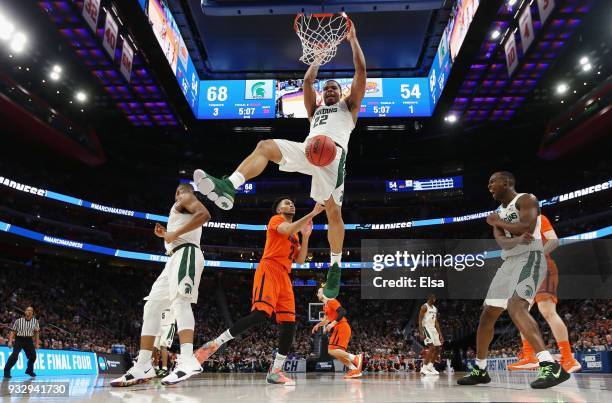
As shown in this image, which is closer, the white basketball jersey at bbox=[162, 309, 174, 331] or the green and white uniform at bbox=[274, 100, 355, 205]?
the green and white uniform at bbox=[274, 100, 355, 205]

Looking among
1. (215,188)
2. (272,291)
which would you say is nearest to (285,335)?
(272,291)

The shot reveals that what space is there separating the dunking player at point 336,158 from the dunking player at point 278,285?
770 mm

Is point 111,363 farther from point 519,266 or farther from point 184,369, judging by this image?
point 519,266

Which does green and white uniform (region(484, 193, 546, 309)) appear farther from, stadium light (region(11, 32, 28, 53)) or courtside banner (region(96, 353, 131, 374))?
stadium light (region(11, 32, 28, 53))

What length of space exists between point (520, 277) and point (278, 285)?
278cm

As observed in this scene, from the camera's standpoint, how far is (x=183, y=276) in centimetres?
477

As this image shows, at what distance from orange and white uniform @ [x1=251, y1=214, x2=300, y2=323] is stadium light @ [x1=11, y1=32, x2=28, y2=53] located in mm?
15999

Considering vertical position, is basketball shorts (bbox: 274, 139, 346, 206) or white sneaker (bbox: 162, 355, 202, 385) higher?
basketball shorts (bbox: 274, 139, 346, 206)

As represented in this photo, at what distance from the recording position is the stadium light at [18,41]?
17.3 metres

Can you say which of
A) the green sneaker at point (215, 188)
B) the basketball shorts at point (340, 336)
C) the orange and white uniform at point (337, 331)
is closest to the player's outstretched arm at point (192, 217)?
the green sneaker at point (215, 188)

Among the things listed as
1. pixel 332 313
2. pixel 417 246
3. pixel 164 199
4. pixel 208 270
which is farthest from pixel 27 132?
pixel 417 246

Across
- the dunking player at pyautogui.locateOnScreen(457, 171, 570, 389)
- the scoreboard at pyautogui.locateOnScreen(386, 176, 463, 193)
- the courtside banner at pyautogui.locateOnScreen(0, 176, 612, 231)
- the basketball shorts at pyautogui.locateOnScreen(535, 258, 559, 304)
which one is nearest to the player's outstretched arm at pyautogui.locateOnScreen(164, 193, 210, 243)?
the dunking player at pyautogui.locateOnScreen(457, 171, 570, 389)

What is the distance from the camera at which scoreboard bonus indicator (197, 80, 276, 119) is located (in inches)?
765

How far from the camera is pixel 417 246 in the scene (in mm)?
32875
